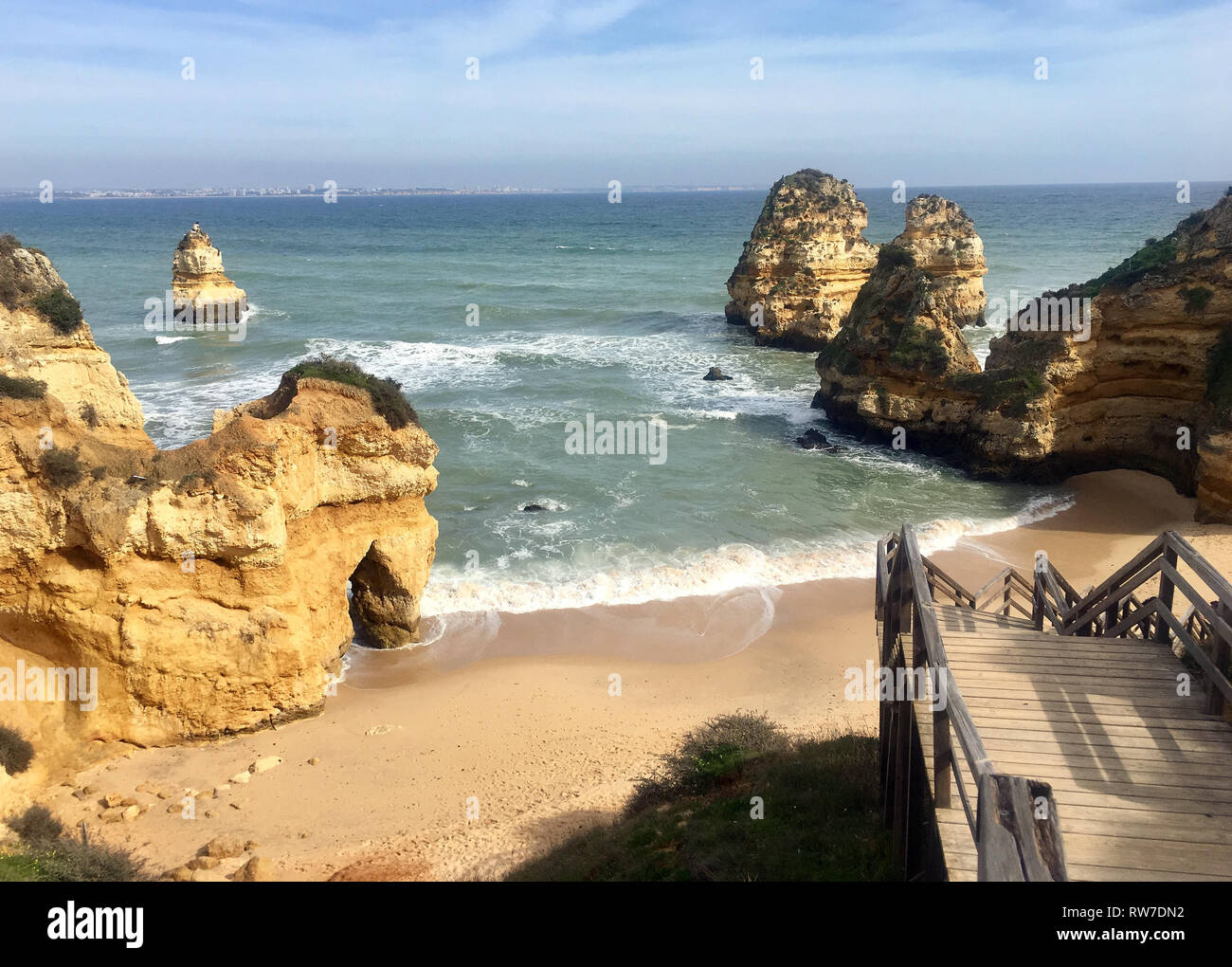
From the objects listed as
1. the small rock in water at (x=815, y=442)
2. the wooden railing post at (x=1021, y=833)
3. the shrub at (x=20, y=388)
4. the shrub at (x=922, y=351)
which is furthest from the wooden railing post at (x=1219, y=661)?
the small rock in water at (x=815, y=442)

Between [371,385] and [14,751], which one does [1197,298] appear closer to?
[371,385]

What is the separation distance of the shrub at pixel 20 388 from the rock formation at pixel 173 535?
0.02 metres

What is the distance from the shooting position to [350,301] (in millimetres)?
58312

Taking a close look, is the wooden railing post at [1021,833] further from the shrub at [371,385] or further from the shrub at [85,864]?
the shrub at [371,385]

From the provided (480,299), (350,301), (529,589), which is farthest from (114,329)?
(529,589)

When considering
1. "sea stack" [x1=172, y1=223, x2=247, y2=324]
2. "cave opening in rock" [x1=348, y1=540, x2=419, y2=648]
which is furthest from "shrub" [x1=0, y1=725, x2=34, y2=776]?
"sea stack" [x1=172, y1=223, x2=247, y2=324]

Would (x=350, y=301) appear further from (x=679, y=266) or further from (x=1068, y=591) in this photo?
(x=1068, y=591)

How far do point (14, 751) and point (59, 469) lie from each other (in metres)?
3.74

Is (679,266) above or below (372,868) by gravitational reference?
above

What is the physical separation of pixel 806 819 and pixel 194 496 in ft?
31.0

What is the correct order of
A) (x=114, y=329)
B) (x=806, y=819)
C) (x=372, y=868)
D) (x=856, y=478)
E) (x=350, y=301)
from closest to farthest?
(x=806, y=819), (x=372, y=868), (x=856, y=478), (x=114, y=329), (x=350, y=301)

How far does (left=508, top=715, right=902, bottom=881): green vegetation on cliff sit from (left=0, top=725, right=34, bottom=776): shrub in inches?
268

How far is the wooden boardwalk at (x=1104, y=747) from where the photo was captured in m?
5.58
